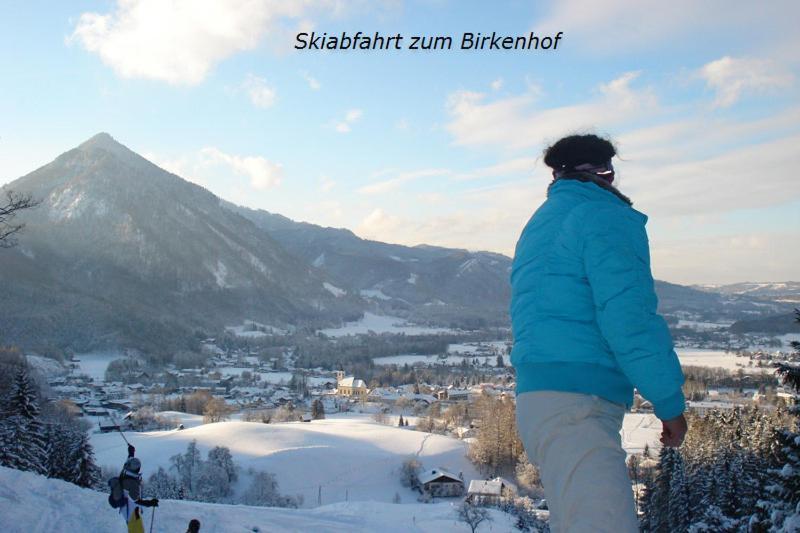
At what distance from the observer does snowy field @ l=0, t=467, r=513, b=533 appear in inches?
332

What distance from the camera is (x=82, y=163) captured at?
470ft

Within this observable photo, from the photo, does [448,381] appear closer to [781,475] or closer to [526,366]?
[781,475]

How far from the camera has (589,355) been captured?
6.39 feet

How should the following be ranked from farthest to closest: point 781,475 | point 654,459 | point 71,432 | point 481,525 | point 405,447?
1. point 405,447
2. point 654,459
3. point 71,432
4. point 481,525
5. point 781,475

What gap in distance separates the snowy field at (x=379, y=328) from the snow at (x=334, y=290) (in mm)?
12258

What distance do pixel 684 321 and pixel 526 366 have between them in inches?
6492

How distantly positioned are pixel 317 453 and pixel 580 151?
34.3m

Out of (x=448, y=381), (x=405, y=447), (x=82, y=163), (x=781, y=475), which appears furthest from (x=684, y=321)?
(x=781, y=475)

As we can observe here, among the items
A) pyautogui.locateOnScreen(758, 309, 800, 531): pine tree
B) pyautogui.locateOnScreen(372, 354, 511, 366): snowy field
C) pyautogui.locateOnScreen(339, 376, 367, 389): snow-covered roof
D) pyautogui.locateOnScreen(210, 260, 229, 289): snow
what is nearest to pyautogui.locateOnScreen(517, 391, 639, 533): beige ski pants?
pyautogui.locateOnScreen(758, 309, 800, 531): pine tree

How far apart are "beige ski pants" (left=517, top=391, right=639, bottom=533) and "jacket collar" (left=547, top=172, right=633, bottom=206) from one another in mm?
704

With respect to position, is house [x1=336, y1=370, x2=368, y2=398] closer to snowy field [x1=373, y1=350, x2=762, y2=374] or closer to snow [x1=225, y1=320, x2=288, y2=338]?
snowy field [x1=373, y1=350, x2=762, y2=374]

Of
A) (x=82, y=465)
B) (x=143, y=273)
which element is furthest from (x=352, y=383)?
(x=143, y=273)

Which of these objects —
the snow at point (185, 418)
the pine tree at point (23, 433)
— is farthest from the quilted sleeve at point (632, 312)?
the snow at point (185, 418)

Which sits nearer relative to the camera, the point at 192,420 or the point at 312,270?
the point at 192,420
